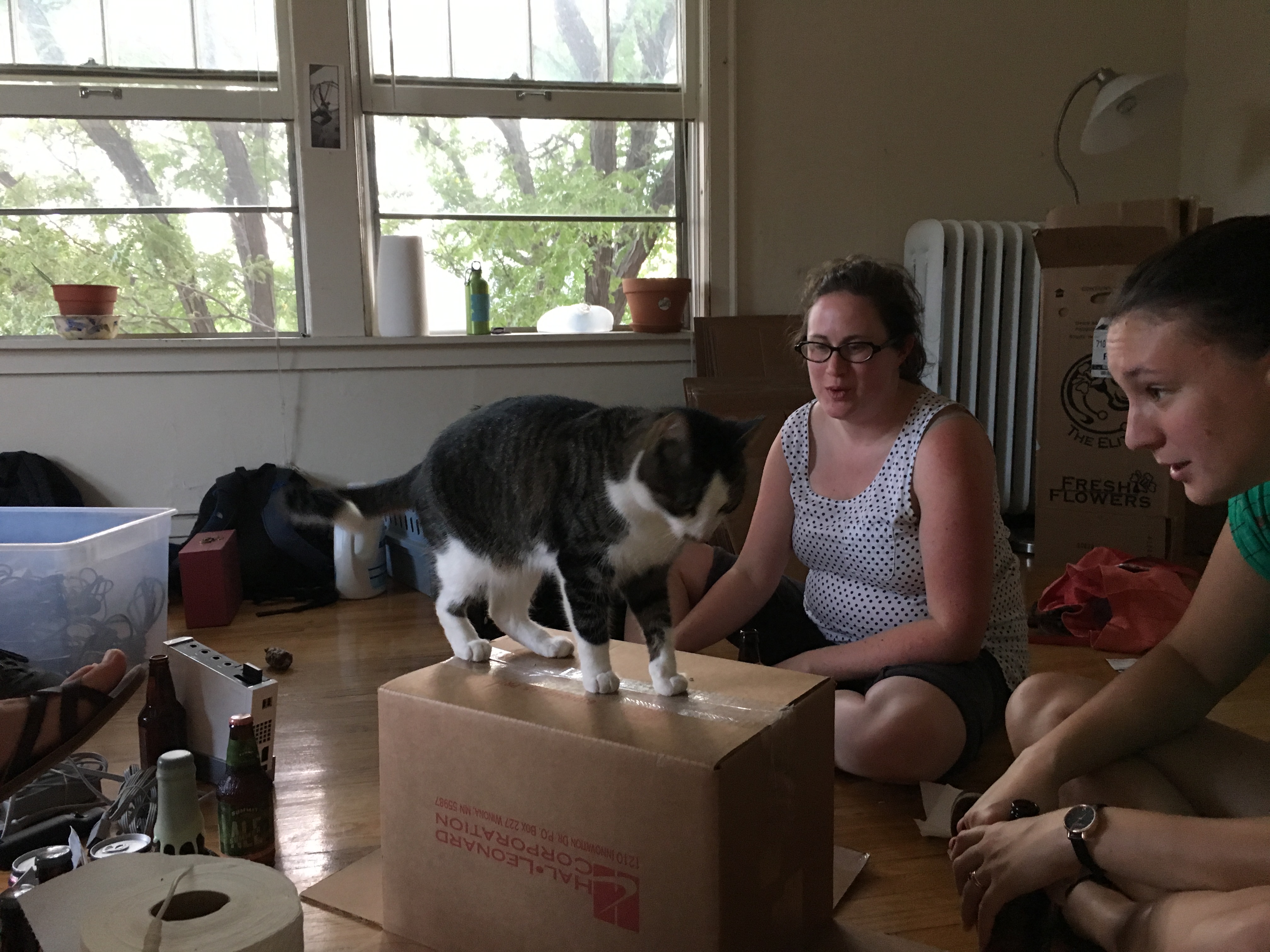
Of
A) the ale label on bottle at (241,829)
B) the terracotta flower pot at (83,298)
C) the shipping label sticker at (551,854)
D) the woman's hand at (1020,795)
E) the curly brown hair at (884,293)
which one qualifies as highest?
the terracotta flower pot at (83,298)

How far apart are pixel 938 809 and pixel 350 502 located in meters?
1.04

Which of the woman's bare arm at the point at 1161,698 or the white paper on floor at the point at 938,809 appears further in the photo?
the white paper on floor at the point at 938,809

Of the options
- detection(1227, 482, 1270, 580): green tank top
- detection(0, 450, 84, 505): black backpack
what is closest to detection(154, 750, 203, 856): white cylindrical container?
detection(1227, 482, 1270, 580): green tank top

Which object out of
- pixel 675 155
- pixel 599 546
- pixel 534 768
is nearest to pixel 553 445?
pixel 599 546

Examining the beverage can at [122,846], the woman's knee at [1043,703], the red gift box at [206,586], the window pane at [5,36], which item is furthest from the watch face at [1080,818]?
the window pane at [5,36]

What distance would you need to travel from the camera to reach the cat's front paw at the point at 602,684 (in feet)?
3.70

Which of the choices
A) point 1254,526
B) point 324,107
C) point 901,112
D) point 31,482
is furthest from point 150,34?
point 1254,526

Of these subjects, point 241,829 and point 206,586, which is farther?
point 206,586

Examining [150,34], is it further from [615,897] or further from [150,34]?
[615,897]

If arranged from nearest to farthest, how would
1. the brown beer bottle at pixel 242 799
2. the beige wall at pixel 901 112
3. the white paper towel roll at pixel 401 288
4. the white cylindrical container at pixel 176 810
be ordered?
1. the white cylindrical container at pixel 176 810
2. the brown beer bottle at pixel 242 799
3. the white paper towel roll at pixel 401 288
4. the beige wall at pixel 901 112

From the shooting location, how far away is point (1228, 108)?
3.35 metres

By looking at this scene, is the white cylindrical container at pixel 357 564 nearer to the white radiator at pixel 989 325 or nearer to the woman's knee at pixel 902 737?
the woman's knee at pixel 902 737

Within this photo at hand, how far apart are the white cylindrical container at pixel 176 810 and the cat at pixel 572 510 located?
0.37 metres

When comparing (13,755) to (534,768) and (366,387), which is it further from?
(366,387)
